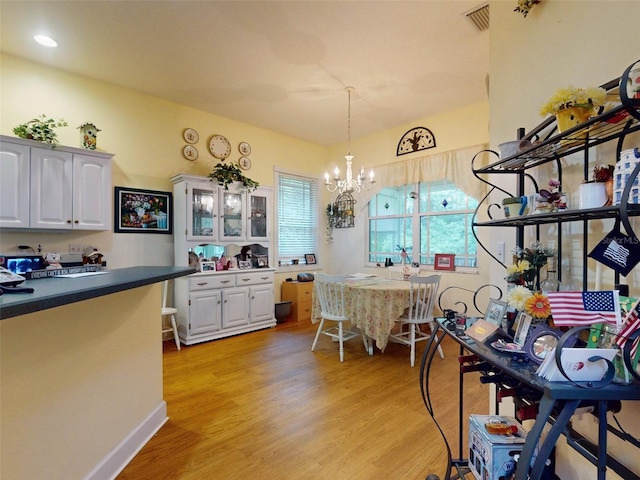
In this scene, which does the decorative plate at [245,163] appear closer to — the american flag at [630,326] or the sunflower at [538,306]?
the sunflower at [538,306]

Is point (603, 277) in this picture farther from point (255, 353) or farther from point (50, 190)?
point (50, 190)

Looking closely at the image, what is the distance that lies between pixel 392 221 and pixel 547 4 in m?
3.84

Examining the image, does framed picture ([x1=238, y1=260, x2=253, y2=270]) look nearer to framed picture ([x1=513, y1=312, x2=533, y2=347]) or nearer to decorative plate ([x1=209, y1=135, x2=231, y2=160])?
decorative plate ([x1=209, y1=135, x2=231, y2=160])

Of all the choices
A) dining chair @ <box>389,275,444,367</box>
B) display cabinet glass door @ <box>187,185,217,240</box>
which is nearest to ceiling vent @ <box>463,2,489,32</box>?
dining chair @ <box>389,275,444,367</box>

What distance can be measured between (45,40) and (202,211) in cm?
210

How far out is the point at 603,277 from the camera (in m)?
1.11

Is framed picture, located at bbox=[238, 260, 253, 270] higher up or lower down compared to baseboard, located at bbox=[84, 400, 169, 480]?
higher up

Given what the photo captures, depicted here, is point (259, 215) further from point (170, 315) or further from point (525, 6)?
point (525, 6)

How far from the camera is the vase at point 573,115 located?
1004 millimetres

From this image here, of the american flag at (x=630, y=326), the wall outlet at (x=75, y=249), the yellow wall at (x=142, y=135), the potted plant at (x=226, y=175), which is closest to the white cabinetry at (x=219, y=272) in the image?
the potted plant at (x=226, y=175)

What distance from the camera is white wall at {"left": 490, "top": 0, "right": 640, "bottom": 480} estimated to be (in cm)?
104

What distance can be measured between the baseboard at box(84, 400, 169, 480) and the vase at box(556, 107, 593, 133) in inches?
98.4

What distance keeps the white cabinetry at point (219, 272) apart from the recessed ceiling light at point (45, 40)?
1.60 m

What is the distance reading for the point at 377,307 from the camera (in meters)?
3.27
